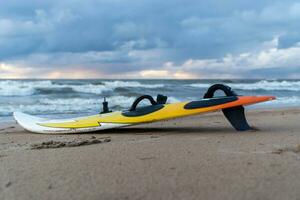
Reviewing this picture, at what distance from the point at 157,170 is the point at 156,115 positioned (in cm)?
328

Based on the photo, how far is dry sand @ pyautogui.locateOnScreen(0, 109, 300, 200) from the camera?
319 centimetres

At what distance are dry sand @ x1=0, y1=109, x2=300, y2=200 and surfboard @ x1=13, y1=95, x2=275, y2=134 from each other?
1.10 m

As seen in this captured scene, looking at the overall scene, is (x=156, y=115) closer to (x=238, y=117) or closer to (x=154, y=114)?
(x=154, y=114)

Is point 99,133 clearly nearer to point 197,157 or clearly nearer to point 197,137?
point 197,137

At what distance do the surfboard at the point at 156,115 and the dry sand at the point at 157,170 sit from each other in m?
1.10

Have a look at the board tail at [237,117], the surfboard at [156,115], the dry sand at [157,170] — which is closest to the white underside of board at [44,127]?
the surfboard at [156,115]

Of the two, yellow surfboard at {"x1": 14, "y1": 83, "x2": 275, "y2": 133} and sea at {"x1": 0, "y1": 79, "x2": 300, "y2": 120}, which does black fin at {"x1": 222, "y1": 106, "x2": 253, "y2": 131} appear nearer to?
yellow surfboard at {"x1": 14, "y1": 83, "x2": 275, "y2": 133}

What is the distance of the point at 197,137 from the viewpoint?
20.2 ft

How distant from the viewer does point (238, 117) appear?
695cm

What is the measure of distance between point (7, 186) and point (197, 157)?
1.85 m

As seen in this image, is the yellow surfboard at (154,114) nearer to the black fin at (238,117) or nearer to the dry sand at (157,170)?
the black fin at (238,117)

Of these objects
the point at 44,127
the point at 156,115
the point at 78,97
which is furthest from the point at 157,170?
the point at 78,97

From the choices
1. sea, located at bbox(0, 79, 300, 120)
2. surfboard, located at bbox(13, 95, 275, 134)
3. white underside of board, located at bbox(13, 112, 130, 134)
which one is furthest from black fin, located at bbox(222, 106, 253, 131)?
sea, located at bbox(0, 79, 300, 120)

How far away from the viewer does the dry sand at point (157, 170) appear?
3.19 meters
